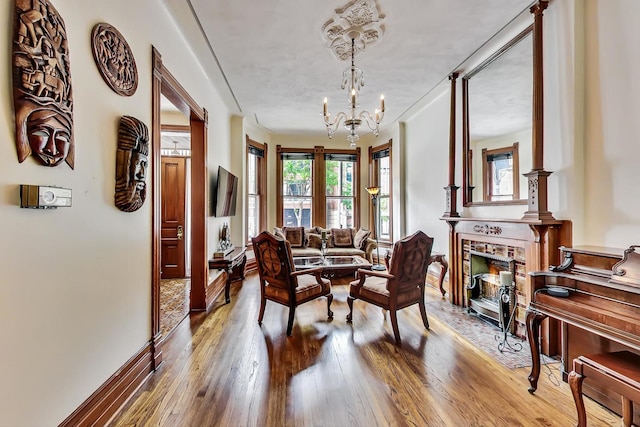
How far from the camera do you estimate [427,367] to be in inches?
97.8

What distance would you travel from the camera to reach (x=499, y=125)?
3.31 meters

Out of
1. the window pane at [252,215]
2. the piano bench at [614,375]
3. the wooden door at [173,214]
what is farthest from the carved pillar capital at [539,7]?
the wooden door at [173,214]

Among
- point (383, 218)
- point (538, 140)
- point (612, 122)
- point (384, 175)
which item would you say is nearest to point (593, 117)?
point (612, 122)

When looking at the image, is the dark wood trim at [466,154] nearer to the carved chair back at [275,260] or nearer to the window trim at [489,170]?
the window trim at [489,170]

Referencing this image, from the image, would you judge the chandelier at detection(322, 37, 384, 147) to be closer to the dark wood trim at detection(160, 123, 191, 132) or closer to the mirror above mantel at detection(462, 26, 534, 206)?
the mirror above mantel at detection(462, 26, 534, 206)

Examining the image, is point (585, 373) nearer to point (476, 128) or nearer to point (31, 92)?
point (476, 128)

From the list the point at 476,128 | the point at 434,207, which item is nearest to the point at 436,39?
the point at 476,128

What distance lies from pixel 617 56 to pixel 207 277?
458cm

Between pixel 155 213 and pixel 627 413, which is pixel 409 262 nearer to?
pixel 627 413

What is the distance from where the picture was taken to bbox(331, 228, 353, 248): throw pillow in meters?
6.56

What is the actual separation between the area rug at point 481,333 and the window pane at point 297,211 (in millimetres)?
3863

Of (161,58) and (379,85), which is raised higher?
(379,85)

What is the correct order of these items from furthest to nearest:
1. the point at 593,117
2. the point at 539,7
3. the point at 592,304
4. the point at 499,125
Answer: the point at 499,125, the point at 539,7, the point at 593,117, the point at 592,304

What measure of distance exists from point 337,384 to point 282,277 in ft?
4.21
